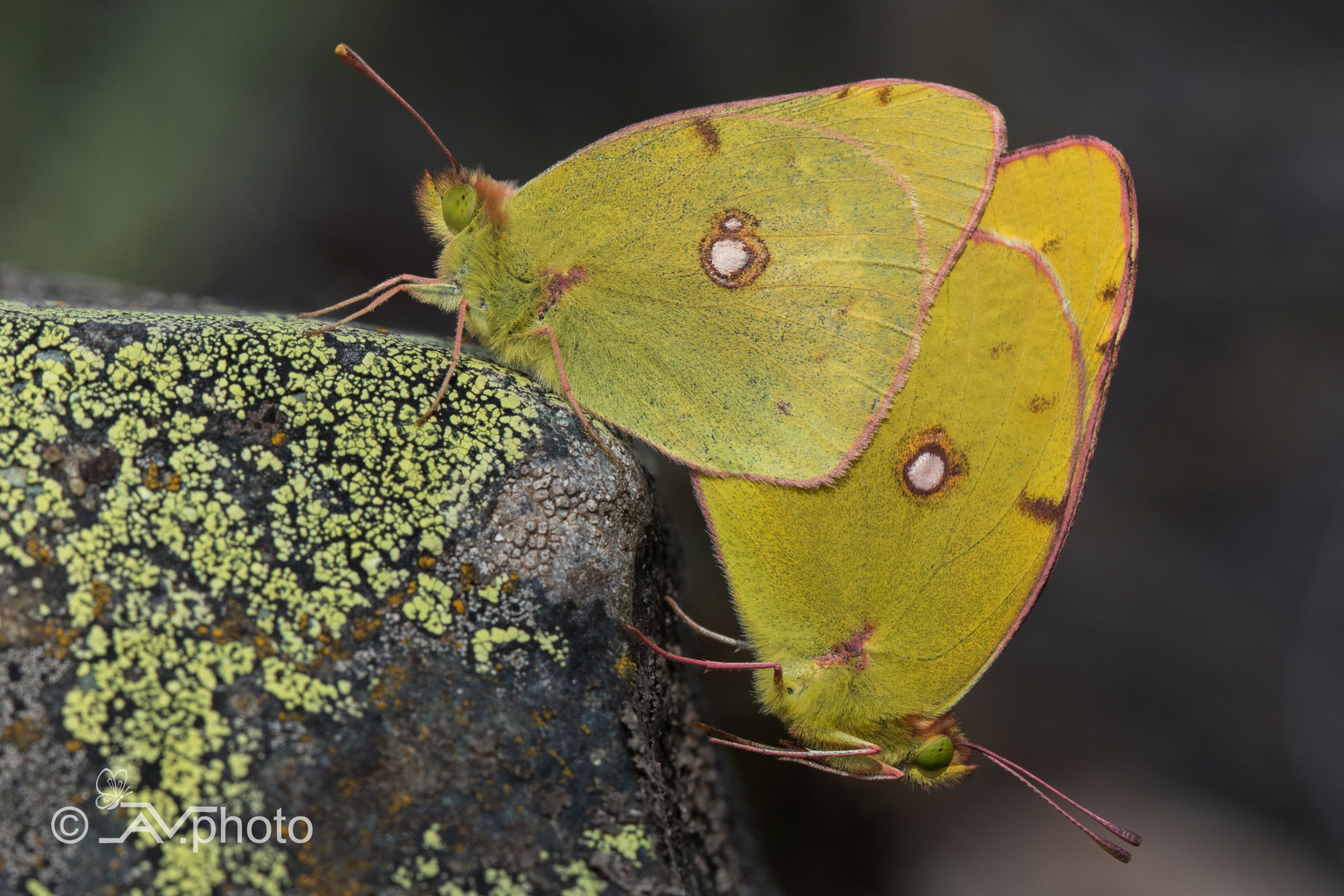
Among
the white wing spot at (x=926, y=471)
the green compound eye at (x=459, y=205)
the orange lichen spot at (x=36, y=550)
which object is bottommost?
the orange lichen spot at (x=36, y=550)

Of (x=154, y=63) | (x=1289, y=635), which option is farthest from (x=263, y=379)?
(x=1289, y=635)

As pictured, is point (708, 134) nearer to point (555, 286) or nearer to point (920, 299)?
point (555, 286)

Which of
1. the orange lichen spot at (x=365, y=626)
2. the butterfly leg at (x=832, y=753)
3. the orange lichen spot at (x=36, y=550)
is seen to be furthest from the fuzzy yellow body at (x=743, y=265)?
the orange lichen spot at (x=36, y=550)

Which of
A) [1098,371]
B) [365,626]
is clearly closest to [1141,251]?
[1098,371]

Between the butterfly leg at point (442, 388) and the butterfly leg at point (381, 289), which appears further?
the butterfly leg at point (381, 289)

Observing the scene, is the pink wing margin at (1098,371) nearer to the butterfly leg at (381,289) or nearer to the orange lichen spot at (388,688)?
the orange lichen spot at (388,688)

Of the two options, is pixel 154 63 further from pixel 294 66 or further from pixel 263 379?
pixel 263 379

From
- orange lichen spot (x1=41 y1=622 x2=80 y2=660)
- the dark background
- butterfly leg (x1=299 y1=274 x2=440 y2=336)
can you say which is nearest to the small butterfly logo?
orange lichen spot (x1=41 y1=622 x2=80 y2=660)
